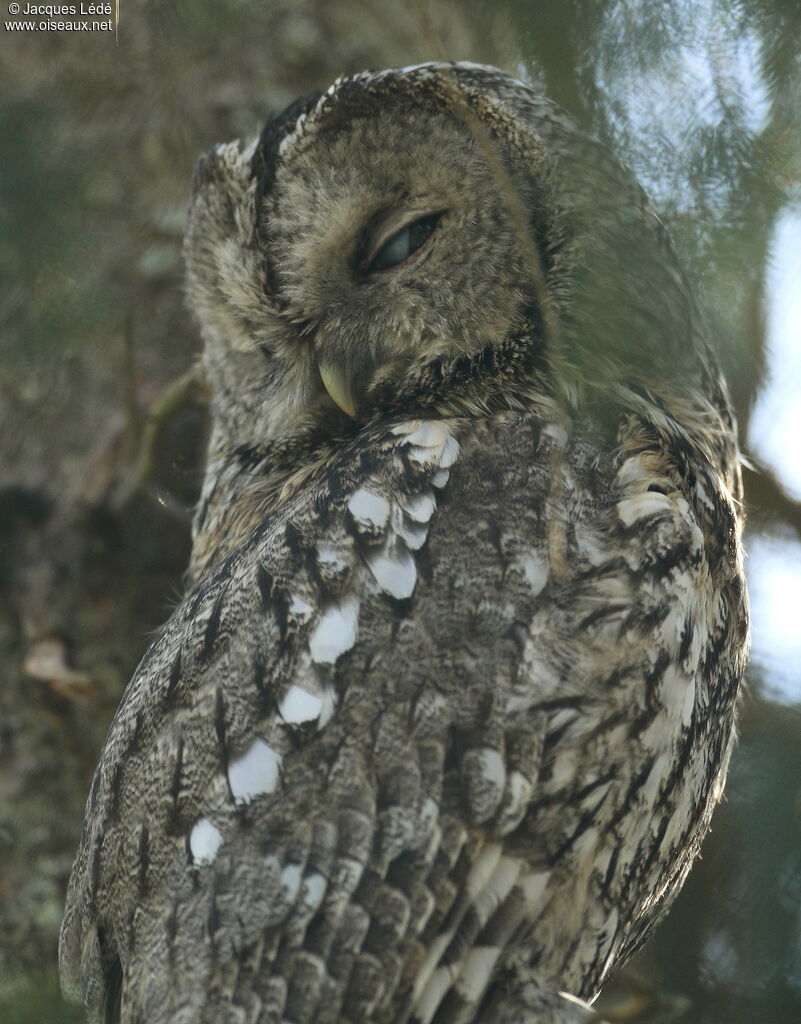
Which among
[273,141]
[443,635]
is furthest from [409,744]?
[273,141]

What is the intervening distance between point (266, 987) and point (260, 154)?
1.78 metres

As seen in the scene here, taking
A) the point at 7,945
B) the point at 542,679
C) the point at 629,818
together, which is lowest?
the point at 7,945

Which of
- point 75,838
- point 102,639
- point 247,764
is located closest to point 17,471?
point 102,639

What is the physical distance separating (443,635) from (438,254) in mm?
823

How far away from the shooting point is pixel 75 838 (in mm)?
2807

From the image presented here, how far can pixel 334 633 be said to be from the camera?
6.04ft

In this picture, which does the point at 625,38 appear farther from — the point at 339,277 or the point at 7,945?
the point at 7,945

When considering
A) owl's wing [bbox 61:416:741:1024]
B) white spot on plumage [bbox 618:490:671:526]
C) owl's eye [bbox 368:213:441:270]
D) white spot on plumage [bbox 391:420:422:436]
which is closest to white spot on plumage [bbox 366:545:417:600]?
owl's wing [bbox 61:416:741:1024]

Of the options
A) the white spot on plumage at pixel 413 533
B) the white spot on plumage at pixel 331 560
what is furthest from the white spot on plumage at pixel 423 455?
the white spot on plumage at pixel 331 560

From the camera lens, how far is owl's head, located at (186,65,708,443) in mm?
2090

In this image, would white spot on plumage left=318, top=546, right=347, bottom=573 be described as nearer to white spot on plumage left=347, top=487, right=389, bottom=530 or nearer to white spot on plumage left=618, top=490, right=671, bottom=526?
white spot on plumage left=347, top=487, right=389, bottom=530

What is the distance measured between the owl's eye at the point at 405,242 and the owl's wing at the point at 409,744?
0.45 meters

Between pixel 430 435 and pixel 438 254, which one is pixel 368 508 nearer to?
pixel 430 435

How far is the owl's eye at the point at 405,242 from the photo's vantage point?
2207 mm
